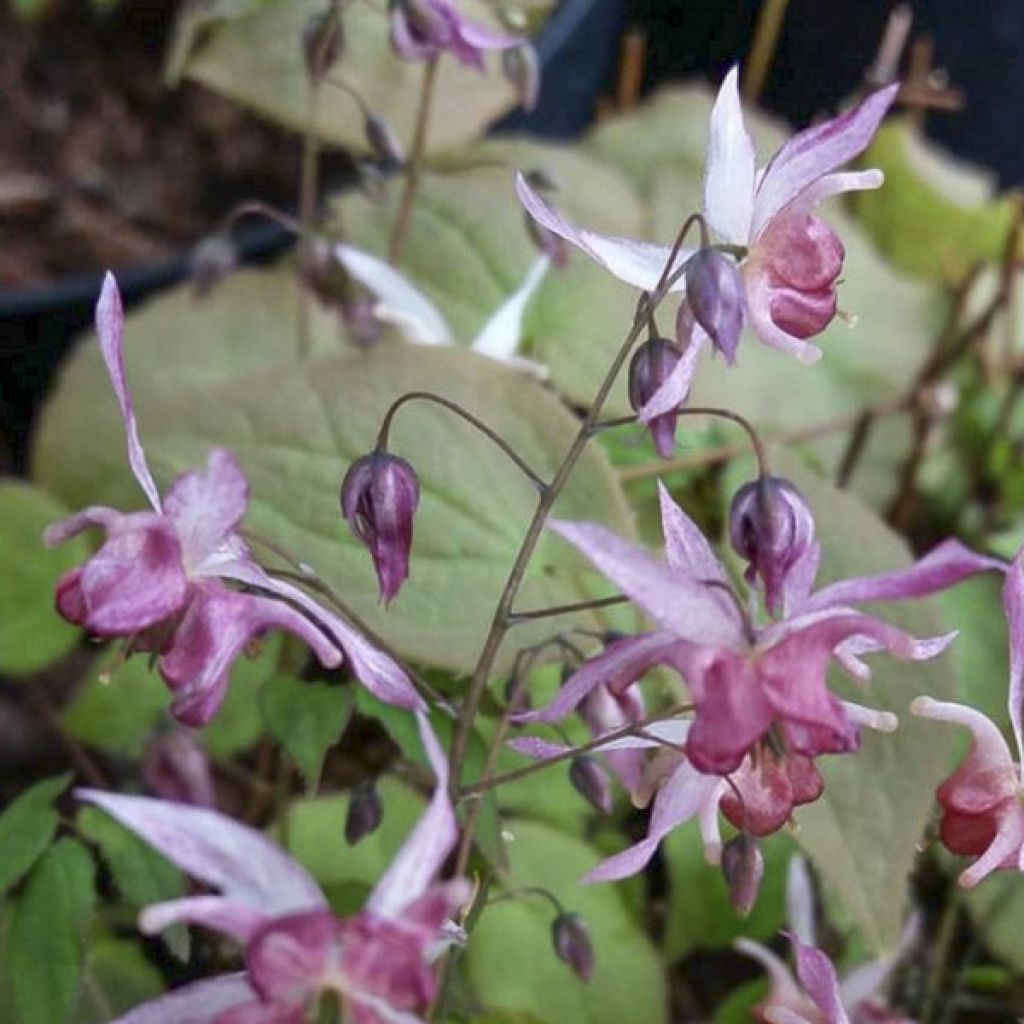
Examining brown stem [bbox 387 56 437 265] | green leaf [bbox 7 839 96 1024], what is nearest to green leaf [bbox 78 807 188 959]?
green leaf [bbox 7 839 96 1024]

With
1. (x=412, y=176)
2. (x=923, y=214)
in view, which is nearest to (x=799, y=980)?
(x=412, y=176)

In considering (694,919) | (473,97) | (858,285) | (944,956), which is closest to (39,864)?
(694,919)

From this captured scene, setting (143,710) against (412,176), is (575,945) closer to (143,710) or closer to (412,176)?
(143,710)

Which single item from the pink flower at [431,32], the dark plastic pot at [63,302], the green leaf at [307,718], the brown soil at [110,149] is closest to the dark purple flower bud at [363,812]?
the green leaf at [307,718]

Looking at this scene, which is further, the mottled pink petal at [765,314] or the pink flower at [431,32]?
the pink flower at [431,32]

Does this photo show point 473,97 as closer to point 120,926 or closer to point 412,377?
point 412,377

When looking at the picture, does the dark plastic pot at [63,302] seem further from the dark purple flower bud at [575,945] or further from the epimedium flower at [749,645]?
the epimedium flower at [749,645]
